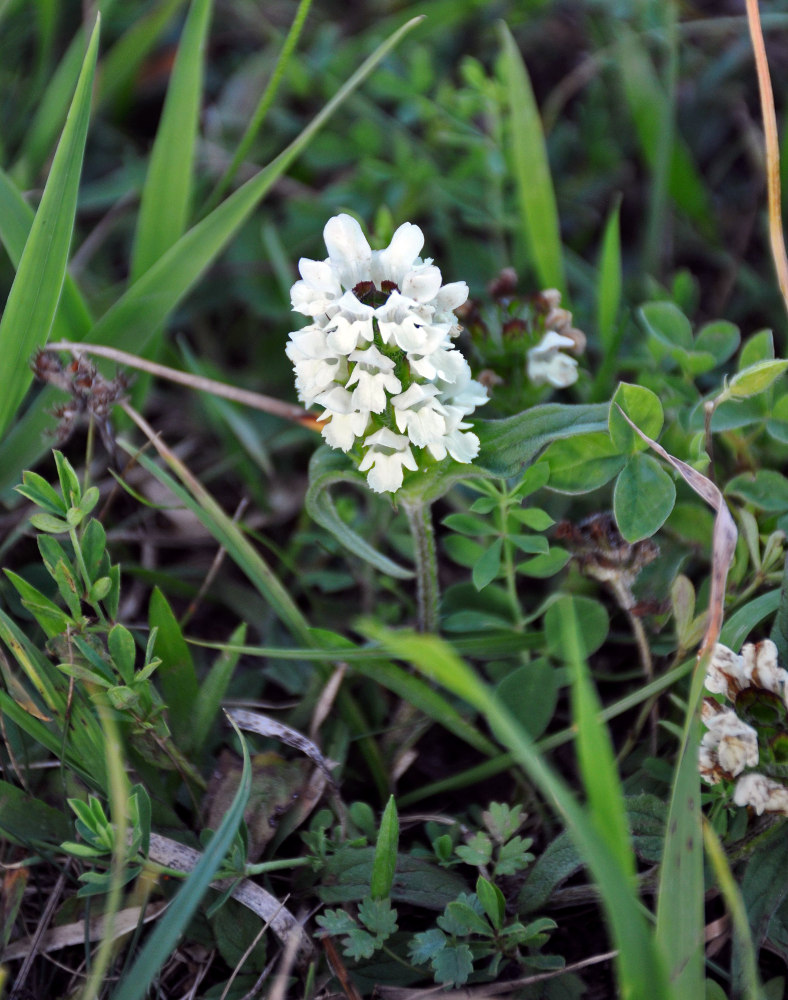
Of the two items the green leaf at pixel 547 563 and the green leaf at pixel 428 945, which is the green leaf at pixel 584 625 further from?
the green leaf at pixel 428 945

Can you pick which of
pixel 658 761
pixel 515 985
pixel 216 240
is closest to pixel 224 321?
pixel 216 240

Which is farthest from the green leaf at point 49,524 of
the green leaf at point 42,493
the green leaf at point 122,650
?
the green leaf at point 122,650

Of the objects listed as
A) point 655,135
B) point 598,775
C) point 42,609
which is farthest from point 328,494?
point 655,135

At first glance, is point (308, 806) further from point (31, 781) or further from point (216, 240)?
point (216, 240)

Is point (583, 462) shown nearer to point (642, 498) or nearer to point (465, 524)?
point (642, 498)

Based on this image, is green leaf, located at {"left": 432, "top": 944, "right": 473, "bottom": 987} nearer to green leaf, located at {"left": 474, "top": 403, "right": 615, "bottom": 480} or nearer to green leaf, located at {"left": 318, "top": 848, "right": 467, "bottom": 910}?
green leaf, located at {"left": 318, "top": 848, "right": 467, "bottom": 910}

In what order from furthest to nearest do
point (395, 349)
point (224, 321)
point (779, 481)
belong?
point (224, 321) < point (779, 481) < point (395, 349)
